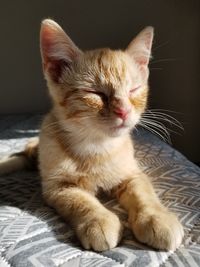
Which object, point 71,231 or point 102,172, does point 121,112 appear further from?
point 71,231

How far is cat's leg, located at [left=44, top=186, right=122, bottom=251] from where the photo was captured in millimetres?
839

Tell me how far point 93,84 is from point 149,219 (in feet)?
1.21

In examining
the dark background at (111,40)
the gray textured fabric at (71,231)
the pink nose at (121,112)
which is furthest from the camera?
the dark background at (111,40)

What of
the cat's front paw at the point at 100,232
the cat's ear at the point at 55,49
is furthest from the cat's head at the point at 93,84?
the cat's front paw at the point at 100,232

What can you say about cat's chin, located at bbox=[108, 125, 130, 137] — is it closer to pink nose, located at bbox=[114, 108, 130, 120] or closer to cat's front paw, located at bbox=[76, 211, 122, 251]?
pink nose, located at bbox=[114, 108, 130, 120]

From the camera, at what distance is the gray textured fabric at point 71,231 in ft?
2.67

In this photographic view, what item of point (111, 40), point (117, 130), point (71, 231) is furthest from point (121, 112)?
point (111, 40)

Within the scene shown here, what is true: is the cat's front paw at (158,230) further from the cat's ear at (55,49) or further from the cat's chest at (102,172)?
the cat's ear at (55,49)

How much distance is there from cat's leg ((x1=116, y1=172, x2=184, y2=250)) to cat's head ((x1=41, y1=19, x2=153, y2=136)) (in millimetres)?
169

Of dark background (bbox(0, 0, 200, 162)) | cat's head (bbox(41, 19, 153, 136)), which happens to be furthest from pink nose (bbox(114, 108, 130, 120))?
dark background (bbox(0, 0, 200, 162))

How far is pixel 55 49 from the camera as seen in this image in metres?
1.07

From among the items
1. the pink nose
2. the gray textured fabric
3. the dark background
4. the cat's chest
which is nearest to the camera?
the gray textured fabric

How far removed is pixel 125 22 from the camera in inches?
86.1

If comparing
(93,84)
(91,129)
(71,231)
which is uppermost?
(93,84)
